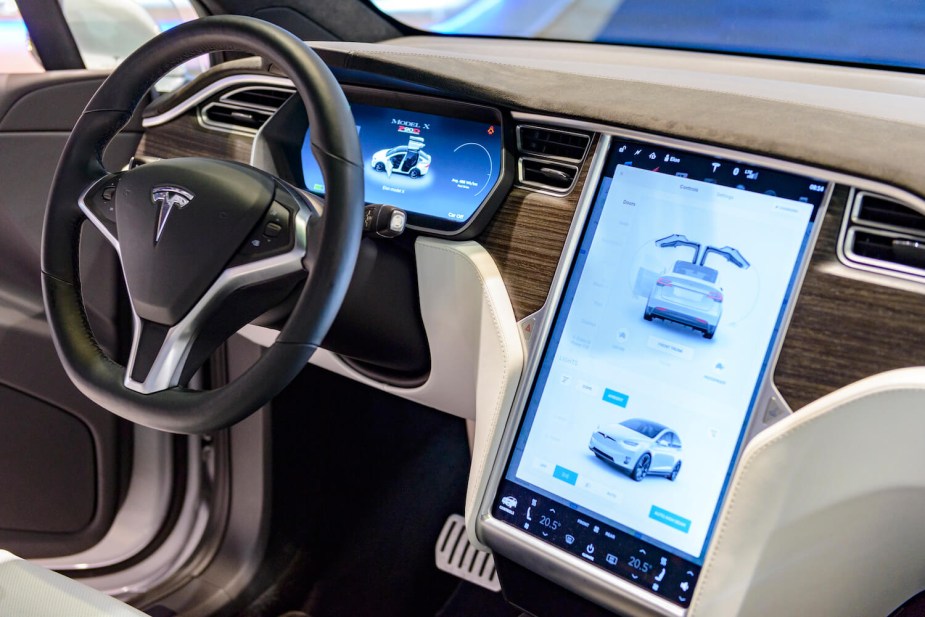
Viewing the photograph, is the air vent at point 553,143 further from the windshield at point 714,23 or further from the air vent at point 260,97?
the windshield at point 714,23

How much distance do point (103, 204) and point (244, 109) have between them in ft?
1.42

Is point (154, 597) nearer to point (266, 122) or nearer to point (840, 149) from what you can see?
point (266, 122)

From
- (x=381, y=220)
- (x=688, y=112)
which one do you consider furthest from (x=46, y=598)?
(x=688, y=112)

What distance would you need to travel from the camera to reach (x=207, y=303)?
781 mm

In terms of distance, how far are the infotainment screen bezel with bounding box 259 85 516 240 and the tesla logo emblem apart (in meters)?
0.34

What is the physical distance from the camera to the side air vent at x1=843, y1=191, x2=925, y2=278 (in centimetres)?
74

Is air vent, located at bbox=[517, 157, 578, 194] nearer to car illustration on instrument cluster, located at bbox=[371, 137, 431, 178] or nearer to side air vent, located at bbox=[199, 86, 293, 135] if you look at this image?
car illustration on instrument cluster, located at bbox=[371, 137, 431, 178]

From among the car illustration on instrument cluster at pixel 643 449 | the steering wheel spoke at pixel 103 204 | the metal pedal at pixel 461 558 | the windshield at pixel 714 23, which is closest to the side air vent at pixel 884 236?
the car illustration on instrument cluster at pixel 643 449

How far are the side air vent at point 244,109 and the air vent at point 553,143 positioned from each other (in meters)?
0.40

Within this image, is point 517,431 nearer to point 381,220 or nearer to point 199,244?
point 381,220

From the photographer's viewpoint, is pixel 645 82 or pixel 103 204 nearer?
pixel 103 204

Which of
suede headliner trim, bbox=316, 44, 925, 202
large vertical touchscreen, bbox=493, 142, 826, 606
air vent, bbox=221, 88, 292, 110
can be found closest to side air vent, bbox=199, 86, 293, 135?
air vent, bbox=221, 88, 292, 110

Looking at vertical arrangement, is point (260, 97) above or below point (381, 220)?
above

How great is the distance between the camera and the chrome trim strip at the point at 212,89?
1.19m
